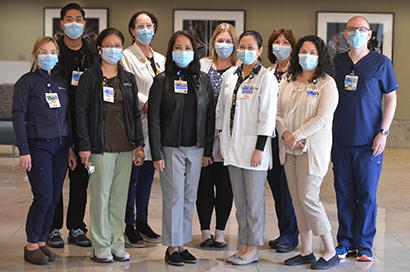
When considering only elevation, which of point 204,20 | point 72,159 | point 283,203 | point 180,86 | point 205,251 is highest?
point 204,20

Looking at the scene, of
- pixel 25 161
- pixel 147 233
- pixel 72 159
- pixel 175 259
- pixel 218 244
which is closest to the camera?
pixel 25 161

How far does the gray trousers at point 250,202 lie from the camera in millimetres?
3334

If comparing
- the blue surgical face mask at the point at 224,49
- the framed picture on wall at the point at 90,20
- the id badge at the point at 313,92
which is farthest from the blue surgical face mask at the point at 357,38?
the framed picture on wall at the point at 90,20

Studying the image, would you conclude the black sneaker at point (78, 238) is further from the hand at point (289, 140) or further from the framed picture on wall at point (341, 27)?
the framed picture on wall at point (341, 27)

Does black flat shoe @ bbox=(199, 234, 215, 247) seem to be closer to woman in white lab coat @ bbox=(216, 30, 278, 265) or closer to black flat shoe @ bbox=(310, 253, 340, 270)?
woman in white lab coat @ bbox=(216, 30, 278, 265)

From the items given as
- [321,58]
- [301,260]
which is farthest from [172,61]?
[301,260]

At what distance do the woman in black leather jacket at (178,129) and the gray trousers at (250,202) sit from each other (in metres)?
0.32

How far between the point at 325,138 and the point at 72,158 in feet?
6.25

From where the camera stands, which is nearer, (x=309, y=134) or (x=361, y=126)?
(x=309, y=134)

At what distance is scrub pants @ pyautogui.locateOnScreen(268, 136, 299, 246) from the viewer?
12.5ft

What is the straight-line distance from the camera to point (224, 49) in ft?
12.5

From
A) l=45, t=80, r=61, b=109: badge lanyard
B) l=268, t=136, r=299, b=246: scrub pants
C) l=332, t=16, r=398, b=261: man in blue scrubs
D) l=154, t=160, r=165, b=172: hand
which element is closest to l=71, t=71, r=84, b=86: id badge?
l=45, t=80, r=61, b=109: badge lanyard

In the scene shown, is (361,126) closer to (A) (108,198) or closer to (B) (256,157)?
(B) (256,157)

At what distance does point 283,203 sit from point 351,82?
111cm
